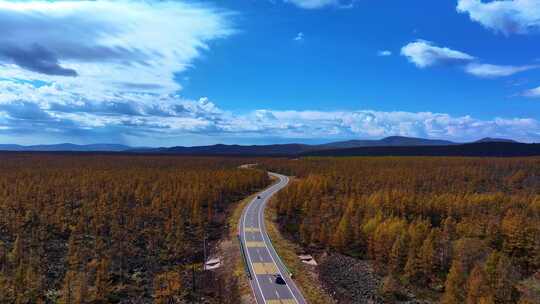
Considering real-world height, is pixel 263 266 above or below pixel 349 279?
above

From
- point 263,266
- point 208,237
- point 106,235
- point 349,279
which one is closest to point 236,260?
point 263,266

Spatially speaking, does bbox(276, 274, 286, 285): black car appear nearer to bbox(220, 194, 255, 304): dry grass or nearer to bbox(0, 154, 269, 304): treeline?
bbox(220, 194, 255, 304): dry grass

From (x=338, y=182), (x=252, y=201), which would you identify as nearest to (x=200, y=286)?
(x=252, y=201)

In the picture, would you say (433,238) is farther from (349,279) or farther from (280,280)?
(280,280)

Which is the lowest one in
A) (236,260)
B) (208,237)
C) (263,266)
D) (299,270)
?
(208,237)

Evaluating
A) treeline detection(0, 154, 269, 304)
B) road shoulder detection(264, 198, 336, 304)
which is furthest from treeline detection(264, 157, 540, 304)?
treeline detection(0, 154, 269, 304)

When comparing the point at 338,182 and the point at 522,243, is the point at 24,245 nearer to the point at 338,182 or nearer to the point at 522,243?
the point at 338,182
